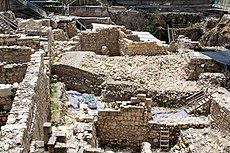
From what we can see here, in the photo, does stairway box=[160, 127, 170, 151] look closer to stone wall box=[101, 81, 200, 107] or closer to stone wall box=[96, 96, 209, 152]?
stone wall box=[96, 96, 209, 152]

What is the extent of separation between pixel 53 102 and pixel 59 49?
5994mm

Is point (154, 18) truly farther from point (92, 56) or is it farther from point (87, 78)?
point (87, 78)

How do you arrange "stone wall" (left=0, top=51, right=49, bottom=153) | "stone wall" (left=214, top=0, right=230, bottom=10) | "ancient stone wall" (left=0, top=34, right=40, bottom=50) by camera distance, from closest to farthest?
1. "stone wall" (left=0, top=51, right=49, bottom=153)
2. "ancient stone wall" (left=0, top=34, right=40, bottom=50)
3. "stone wall" (left=214, top=0, right=230, bottom=10)

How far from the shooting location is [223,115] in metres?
9.82

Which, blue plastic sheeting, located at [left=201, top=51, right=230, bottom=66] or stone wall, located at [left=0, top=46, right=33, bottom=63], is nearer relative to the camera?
stone wall, located at [left=0, top=46, right=33, bottom=63]

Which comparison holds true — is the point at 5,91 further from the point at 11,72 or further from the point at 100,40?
the point at 100,40

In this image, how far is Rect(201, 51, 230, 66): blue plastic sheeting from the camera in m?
13.9

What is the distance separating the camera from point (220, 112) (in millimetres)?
9992

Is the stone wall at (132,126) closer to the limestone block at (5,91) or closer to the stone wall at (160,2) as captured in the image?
the limestone block at (5,91)

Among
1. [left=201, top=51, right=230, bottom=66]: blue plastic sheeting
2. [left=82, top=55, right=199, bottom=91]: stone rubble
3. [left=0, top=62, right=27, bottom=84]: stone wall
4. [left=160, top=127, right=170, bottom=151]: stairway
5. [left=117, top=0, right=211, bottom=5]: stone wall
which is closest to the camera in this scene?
[left=0, top=62, right=27, bottom=84]: stone wall

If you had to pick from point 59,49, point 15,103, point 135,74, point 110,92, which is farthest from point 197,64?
point 15,103

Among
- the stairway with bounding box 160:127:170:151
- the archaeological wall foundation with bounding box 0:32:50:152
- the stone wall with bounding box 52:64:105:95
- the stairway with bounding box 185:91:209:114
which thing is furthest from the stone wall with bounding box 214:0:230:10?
the archaeological wall foundation with bounding box 0:32:50:152

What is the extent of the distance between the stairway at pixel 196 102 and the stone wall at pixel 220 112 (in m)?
0.75

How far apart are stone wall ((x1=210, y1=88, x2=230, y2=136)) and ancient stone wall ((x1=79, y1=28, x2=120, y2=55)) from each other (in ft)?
27.0
